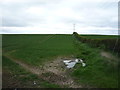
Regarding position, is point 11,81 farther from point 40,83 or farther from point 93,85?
point 93,85

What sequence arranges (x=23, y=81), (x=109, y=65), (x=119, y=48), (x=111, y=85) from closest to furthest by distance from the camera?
(x=111, y=85)
(x=23, y=81)
(x=109, y=65)
(x=119, y=48)

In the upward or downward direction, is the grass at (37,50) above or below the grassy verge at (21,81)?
above

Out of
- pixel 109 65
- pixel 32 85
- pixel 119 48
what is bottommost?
pixel 32 85

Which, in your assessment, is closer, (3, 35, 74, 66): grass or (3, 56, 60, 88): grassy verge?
(3, 56, 60, 88): grassy verge

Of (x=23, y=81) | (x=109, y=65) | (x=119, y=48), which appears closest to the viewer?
(x=23, y=81)

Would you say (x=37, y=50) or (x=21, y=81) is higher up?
(x=37, y=50)

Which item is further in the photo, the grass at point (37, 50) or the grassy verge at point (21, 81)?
the grass at point (37, 50)

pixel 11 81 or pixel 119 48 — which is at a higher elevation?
pixel 119 48

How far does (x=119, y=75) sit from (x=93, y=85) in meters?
1.36

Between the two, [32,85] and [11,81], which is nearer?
[32,85]

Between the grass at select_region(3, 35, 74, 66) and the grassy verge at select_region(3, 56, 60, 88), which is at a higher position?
the grass at select_region(3, 35, 74, 66)

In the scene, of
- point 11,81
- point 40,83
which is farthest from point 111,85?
point 11,81

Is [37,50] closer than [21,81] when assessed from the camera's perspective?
No

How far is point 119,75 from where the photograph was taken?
270 inches
